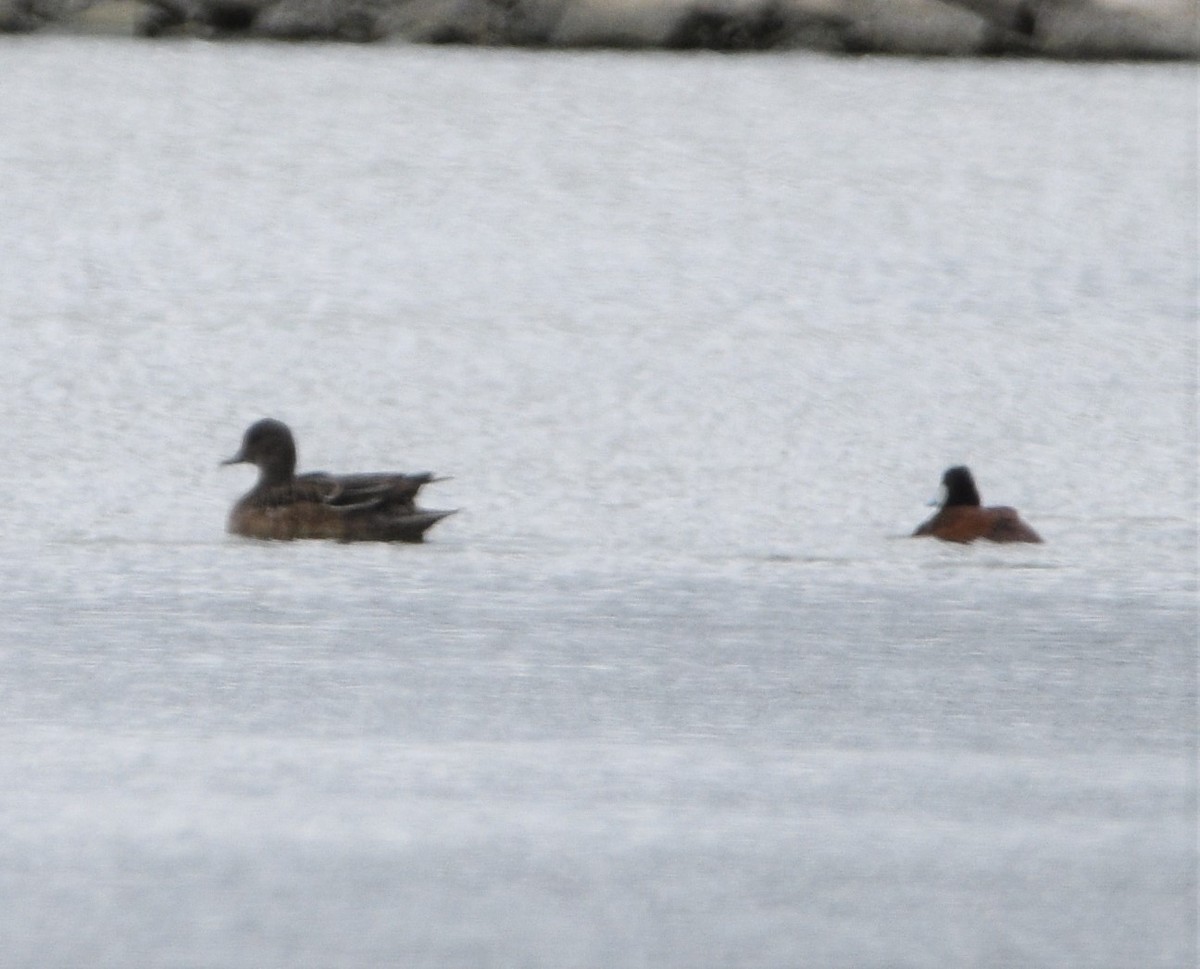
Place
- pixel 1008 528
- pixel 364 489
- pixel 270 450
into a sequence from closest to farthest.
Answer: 1. pixel 1008 528
2. pixel 364 489
3. pixel 270 450

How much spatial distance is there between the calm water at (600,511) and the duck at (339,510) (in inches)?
5.9

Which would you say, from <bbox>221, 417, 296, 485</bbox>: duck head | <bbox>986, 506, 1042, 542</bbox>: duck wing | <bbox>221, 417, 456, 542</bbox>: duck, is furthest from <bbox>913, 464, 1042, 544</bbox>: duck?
<bbox>221, 417, 296, 485</bbox>: duck head

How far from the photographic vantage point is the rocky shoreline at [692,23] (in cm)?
1255

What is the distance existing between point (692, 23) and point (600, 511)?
638 centimetres

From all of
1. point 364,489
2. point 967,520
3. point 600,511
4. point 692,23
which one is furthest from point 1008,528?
point 692,23

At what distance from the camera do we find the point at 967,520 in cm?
622

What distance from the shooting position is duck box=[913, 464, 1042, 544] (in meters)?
6.17

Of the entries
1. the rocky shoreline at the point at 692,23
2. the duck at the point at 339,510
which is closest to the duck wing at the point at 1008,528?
the duck at the point at 339,510

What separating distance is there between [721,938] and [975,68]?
9620mm

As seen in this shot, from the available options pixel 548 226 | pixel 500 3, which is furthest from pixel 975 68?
pixel 548 226

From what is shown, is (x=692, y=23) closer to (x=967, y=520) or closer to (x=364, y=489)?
(x=364, y=489)

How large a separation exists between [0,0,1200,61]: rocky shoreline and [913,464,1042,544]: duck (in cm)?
635

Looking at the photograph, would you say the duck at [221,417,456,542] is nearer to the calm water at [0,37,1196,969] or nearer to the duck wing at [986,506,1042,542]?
the calm water at [0,37,1196,969]

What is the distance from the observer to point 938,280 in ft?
30.2
